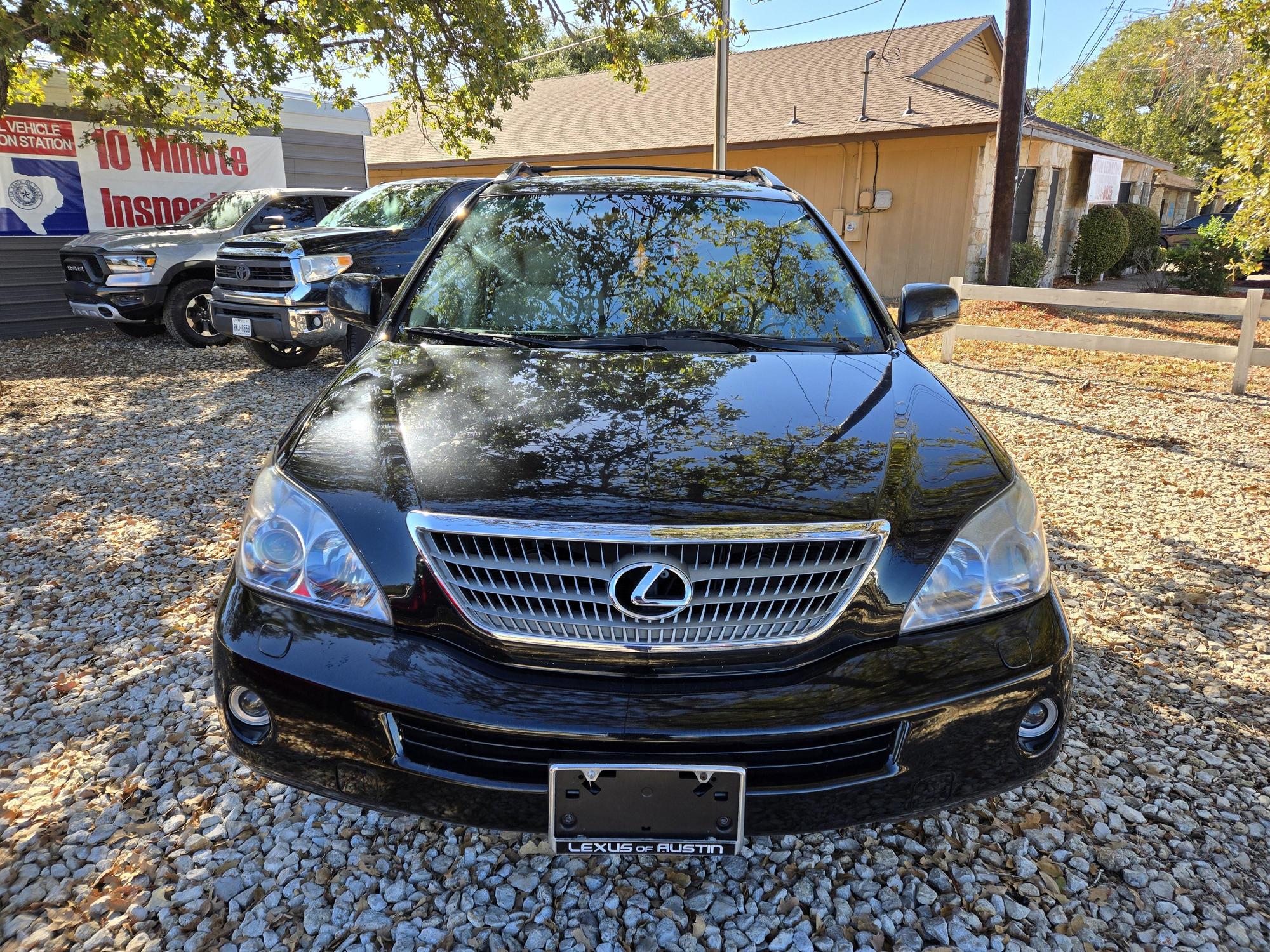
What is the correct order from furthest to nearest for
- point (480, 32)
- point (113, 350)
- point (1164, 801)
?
1. point (113, 350)
2. point (480, 32)
3. point (1164, 801)

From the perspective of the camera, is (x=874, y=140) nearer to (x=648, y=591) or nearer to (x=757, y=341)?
(x=757, y=341)

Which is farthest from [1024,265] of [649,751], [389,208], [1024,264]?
[649,751]

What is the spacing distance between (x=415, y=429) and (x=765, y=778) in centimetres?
116

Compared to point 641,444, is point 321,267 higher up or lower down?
higher up

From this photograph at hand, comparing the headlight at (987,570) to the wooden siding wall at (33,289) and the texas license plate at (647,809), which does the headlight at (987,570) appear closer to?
the texas license plate at (647,809)

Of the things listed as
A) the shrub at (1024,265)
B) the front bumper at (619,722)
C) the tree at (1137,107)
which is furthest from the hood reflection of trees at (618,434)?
the tree at (1137,107)

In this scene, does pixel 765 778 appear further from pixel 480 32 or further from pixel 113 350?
pixel 113 350

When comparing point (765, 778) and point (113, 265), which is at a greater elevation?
point (113, 265)

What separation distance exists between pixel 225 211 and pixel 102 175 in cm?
294

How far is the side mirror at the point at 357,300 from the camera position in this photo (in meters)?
3.24

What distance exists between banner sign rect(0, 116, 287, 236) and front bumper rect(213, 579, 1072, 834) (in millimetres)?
10624

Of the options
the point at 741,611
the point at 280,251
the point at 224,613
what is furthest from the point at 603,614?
the point at 280,251

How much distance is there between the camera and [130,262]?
31.6ft

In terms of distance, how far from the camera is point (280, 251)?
7723 millimetres
